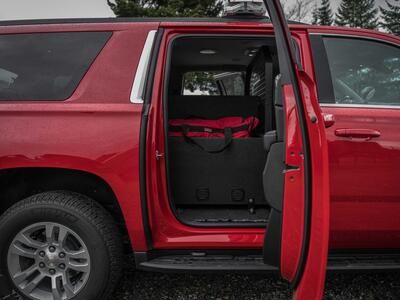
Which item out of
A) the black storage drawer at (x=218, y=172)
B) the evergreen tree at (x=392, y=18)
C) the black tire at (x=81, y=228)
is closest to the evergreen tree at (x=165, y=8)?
the black storage drawer at (x=218, y=172)

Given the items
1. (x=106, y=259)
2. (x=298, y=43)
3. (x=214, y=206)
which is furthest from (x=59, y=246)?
(x=298, y=43)

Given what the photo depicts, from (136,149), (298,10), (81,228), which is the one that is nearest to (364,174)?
(136,149)

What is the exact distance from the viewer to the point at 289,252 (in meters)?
1.77

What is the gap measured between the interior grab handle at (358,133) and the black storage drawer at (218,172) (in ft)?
2.05

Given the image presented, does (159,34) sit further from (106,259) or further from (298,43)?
(106,259)

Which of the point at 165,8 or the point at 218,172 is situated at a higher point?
the point at 165,8

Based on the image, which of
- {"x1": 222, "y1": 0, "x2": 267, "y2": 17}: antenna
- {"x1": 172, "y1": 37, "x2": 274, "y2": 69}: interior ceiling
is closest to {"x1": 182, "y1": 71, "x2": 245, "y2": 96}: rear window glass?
{"x1": 172, "y1": 37, "x2": 274, "y2": 69}: interior ceiling

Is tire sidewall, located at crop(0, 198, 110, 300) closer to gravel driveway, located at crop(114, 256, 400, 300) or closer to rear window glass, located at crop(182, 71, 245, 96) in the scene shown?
gravel driveway, located at crop(114, 256, 400, 300)

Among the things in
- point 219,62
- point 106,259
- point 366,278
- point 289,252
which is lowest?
point 366,278

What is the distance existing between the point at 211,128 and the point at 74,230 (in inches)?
48.4

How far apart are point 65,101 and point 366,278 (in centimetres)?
250

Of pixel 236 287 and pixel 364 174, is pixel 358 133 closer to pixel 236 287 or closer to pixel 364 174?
pixel 364 174

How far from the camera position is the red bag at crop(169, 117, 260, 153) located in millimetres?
2660

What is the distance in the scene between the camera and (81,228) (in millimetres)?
2113
